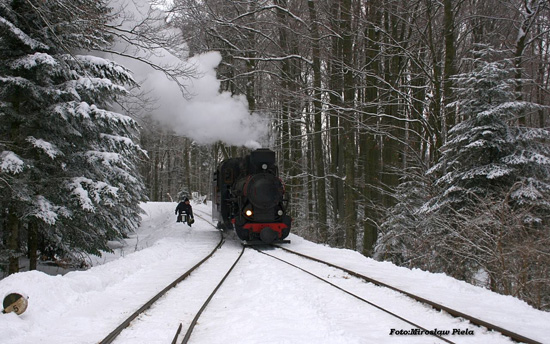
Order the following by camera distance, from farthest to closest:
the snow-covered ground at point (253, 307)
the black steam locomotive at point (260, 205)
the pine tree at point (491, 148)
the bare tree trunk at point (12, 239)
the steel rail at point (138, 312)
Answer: the black steam locomotive at point (260, 205), the bare tree trunk at point (12, 239), the pine tree at point (491, 148), the snow-covered ground at point (253, 307), the steel rail at point (138, 312)

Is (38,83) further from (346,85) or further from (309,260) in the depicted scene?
(346,85)

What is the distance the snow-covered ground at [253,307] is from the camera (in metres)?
4.30

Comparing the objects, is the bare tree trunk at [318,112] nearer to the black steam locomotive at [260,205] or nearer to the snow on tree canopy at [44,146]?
the black steam locomotive at [260,205]

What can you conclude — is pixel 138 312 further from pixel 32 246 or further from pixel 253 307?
pixel 32 246

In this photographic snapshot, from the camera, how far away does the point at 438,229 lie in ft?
29.5

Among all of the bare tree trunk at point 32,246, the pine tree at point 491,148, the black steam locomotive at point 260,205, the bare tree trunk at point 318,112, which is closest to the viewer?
the pine tree at point 491,148

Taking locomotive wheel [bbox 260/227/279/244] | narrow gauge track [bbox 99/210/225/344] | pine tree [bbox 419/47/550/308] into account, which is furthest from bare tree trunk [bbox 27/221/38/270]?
pine tree [bbox 419/47/550/308]

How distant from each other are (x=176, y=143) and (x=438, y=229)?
117 feet

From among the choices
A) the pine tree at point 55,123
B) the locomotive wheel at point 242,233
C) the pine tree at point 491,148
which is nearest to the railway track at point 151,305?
the pine tree at point 55,123

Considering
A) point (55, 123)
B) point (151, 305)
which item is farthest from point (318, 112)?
point (151, 305)

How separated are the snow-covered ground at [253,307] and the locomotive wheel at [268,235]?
3.85 meters

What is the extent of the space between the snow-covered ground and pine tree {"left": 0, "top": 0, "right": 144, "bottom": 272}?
2.76m

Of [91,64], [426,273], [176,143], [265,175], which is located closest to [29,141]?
[91,64]

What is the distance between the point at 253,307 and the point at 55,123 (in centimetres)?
781
